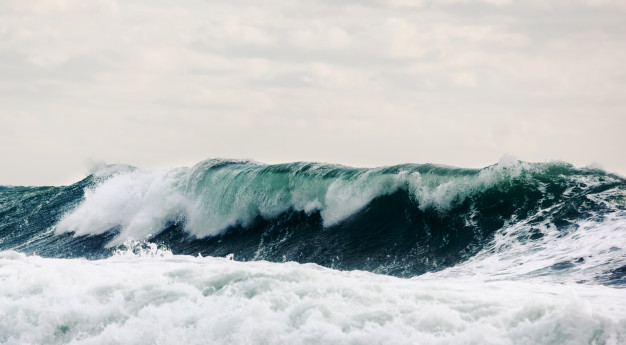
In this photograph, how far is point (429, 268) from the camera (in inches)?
491

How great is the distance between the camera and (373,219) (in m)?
15.4

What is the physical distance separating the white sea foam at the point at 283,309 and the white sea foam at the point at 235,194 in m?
6.20

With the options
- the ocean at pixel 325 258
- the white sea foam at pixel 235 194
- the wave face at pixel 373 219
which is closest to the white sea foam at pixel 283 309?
the ocean at pixel 325 258

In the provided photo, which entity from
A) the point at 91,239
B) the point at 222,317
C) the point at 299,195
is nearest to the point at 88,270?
the point at 222,317

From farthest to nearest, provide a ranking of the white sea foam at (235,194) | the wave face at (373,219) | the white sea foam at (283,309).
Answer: the white sea foam at (235,194)
the wave face at (373,219)
the white sea foam at (283,309)

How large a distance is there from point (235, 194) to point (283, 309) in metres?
11.3

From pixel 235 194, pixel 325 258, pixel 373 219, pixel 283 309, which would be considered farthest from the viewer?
pixel 235 194

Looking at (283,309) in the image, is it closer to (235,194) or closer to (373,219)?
(373,219)

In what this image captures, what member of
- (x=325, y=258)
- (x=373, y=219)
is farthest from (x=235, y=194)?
(x=325, y=258)

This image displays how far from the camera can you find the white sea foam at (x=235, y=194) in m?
15.3

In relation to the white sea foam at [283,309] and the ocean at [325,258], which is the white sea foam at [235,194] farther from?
the white sea foam at [283,309]

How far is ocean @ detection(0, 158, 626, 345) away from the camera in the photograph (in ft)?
23.6

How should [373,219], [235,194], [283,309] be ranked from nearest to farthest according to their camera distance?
1. [283,309]
2. [373,219]
3. [235,194]

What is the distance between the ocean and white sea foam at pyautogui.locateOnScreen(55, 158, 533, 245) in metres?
0.05
